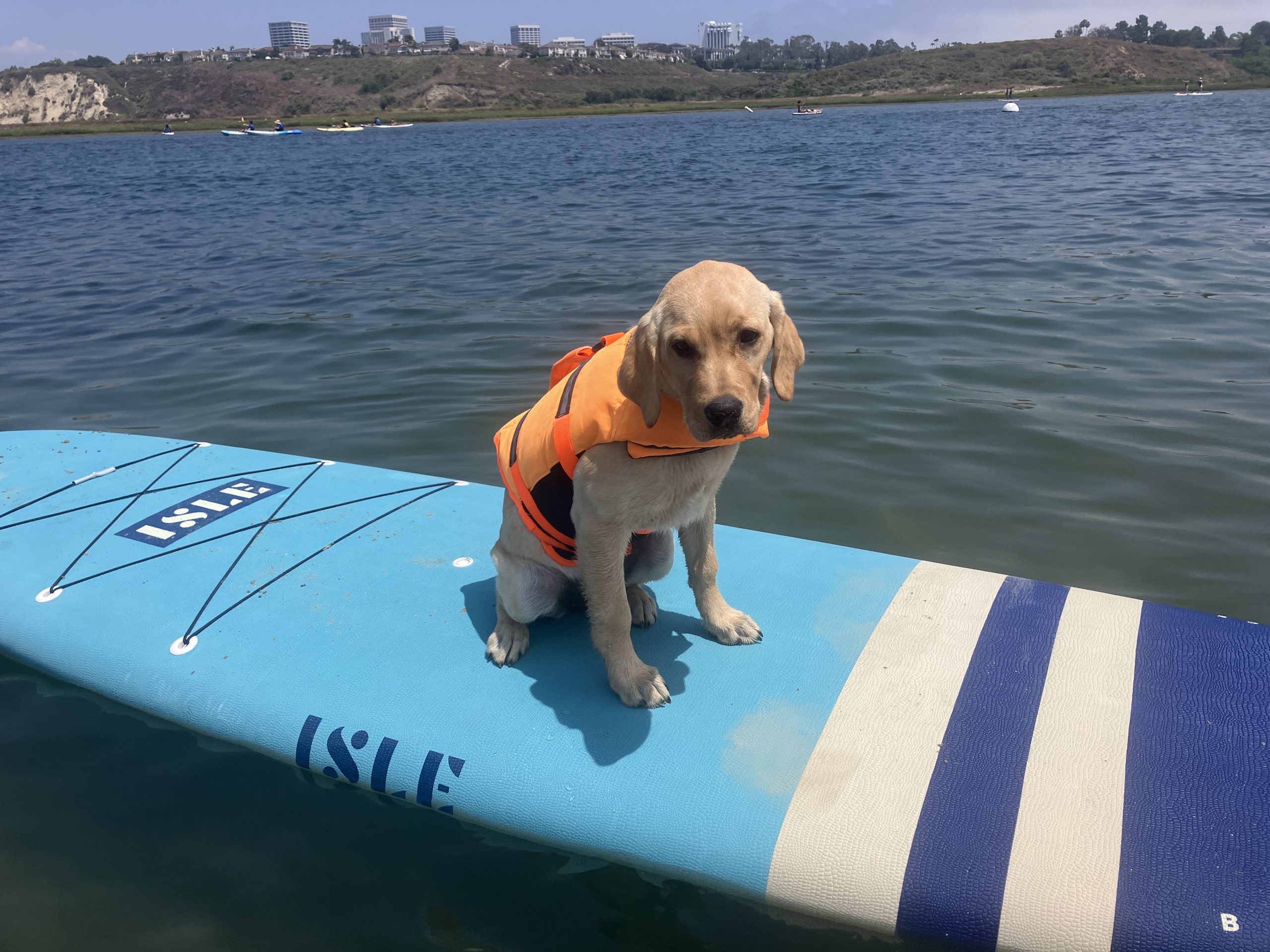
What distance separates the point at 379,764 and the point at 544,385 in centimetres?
523

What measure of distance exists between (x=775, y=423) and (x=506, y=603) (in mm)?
3874

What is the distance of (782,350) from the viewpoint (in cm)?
252

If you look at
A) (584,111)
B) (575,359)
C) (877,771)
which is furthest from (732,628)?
(584,111)

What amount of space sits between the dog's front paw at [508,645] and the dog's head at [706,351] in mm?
1288

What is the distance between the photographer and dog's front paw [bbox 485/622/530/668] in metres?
3.26

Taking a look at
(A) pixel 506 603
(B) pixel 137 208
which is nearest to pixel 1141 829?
(A) pixel 506 603

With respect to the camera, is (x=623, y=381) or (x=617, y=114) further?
(x=617, y=114)

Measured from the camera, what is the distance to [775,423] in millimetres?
6641

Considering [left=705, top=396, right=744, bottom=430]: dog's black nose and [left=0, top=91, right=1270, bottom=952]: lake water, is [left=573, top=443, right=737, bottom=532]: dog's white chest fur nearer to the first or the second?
[left=705, top=396, right=744, bottom=430]: dog's black nose

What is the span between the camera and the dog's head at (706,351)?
2242 millimetres

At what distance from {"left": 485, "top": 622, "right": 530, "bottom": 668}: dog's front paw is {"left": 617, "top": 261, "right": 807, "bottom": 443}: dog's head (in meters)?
1.29

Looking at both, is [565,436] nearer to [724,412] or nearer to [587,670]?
[724,412]

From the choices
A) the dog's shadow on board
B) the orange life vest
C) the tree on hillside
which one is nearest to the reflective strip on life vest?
the orange life vest

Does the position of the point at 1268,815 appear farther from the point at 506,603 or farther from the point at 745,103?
the point at 745,103
